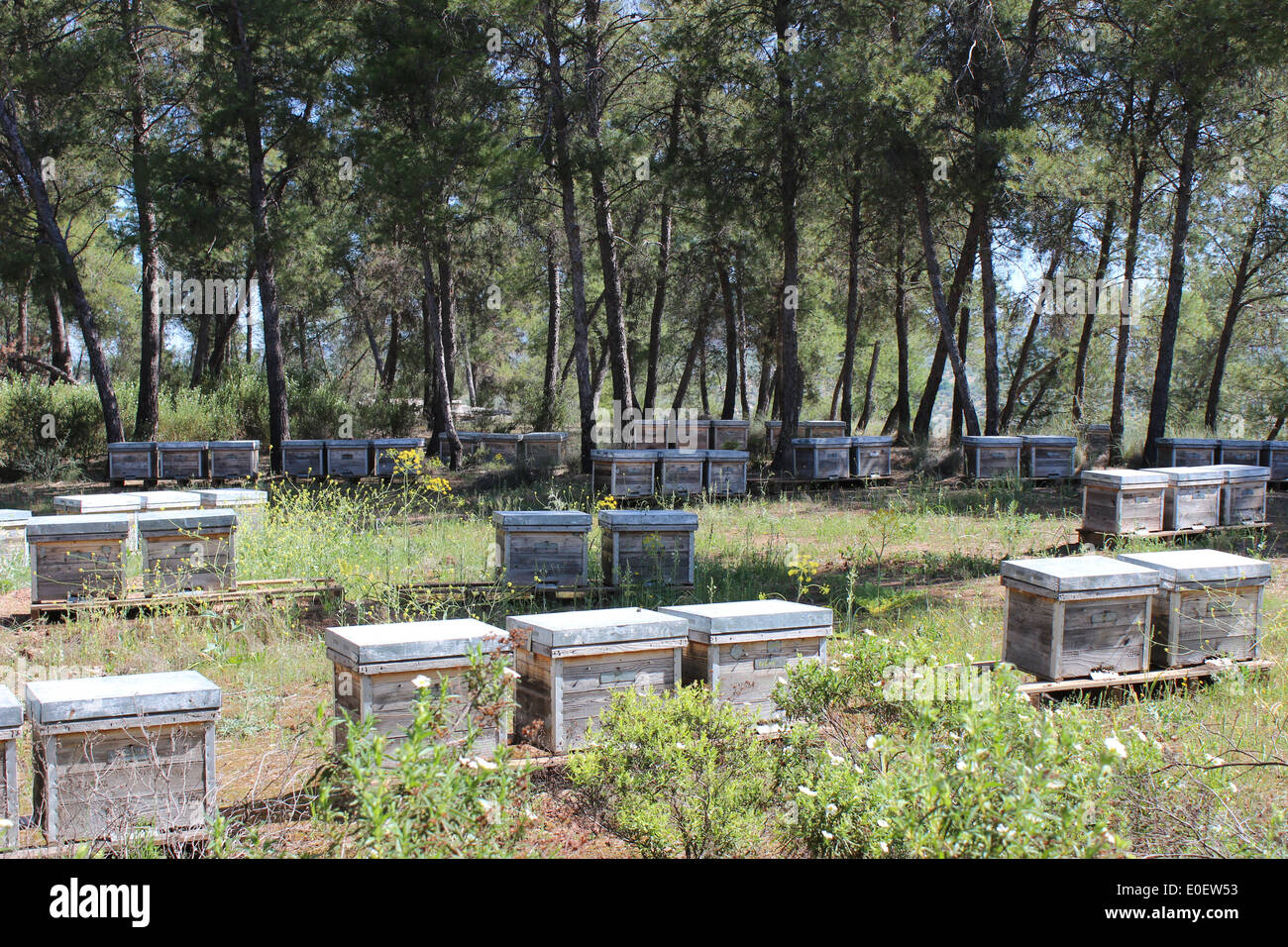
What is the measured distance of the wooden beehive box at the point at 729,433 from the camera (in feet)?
65.0

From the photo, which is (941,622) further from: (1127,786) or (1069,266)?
(1069,266)

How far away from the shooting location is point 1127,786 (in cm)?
412

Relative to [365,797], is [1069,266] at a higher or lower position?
higher

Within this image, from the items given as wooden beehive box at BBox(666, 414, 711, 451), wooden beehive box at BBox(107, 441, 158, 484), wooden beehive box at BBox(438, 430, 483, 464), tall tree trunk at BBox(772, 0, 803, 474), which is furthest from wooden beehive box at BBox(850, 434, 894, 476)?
wooden beehive box at BBox(107, 441, 158, 484)

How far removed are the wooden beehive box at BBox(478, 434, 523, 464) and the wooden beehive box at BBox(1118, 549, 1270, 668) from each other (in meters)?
14.0

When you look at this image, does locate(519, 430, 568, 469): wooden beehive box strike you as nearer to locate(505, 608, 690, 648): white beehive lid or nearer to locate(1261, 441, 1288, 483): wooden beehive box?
locate(1261, 441, 1288, 483): wooden beehive box

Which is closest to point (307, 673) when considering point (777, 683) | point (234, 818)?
point (234, 818)

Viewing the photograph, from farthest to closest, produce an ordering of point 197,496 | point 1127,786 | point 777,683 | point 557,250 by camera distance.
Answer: point 557,250 → point 197,496 → point 777,683 → point 1127,786

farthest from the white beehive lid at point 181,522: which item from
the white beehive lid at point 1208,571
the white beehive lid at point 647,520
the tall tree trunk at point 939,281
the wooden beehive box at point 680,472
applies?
the tall tree trunk at point 939,281

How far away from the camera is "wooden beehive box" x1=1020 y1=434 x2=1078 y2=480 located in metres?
16.8

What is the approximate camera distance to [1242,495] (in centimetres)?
1195

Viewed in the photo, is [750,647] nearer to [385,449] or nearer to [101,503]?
[101,503]

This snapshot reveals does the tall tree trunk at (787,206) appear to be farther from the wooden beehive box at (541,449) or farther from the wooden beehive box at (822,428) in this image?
the wooden beehive box at (541,449)

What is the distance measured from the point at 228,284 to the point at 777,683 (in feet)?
76.2
